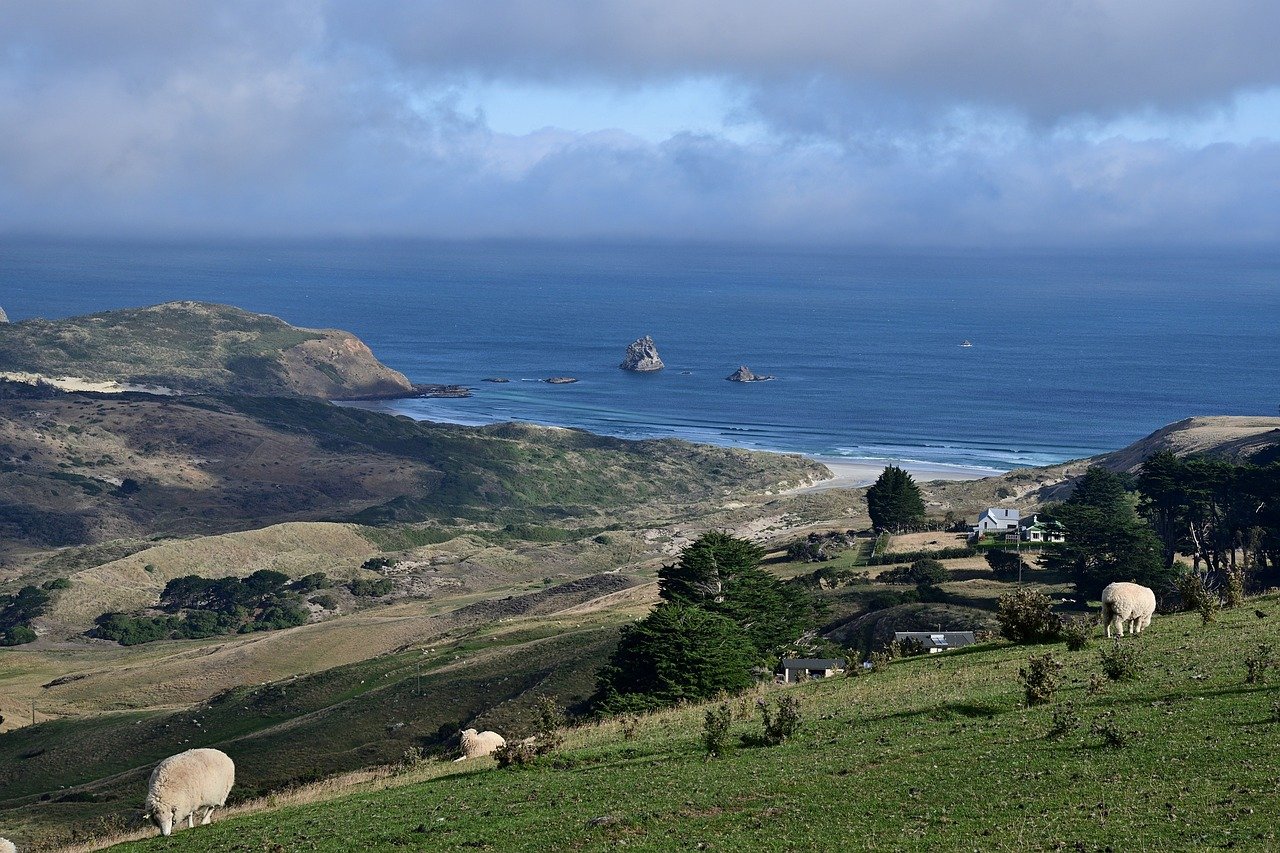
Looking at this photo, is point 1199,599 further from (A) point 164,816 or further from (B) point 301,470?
(B) point 301,470

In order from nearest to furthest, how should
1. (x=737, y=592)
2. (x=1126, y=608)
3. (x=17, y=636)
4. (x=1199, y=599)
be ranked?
(x=1126, y=608) → (x=1199, y=599) → (x=737, y=592) → (x=17, y=636)

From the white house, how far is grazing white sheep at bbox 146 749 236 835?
58.2 metres

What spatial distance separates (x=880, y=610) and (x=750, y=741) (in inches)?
1171

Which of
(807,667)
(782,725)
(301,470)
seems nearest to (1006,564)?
(807,667)

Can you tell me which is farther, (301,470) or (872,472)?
(872,472)

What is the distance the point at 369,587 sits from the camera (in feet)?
315

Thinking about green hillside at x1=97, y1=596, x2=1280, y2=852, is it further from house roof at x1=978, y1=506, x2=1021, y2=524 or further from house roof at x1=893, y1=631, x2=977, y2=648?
house roof at x1=978, y1=506, x2=1021, y2=524

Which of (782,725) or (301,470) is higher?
(782,725)

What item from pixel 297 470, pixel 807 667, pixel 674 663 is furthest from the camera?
pixel 297 470

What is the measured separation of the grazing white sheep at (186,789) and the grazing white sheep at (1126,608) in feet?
61.4

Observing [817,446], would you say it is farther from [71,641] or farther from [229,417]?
[71,641]

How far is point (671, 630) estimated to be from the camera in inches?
1534

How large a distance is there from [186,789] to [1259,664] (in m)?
19.3

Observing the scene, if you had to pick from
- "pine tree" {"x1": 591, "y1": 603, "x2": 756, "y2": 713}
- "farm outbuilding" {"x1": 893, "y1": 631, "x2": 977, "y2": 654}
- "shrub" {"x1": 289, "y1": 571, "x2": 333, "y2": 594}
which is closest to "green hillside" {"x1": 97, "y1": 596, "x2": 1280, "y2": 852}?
"pine tree" {"x1": 591, "y1": 603, "x2": 756, "y2": 713}
